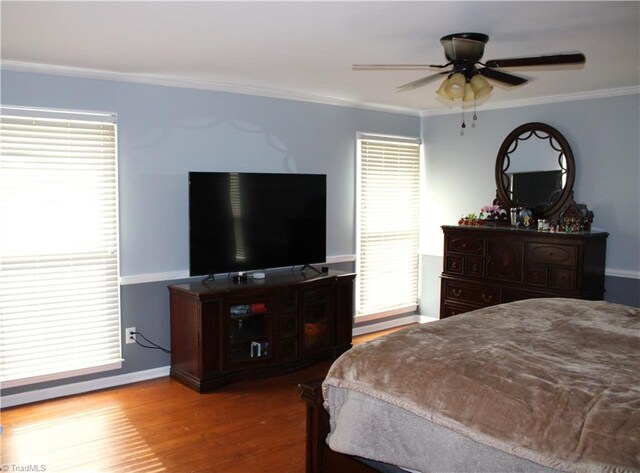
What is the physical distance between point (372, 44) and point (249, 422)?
8.45 ft

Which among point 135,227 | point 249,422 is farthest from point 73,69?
point 249,422

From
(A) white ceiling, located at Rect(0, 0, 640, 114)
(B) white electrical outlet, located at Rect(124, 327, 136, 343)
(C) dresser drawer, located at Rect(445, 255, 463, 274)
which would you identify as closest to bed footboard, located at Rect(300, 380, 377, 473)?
(A) white ceiling, located at Rect(0, 0, 640, 114)

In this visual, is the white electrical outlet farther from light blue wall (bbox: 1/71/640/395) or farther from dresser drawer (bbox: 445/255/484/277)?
dresser drawer (bbox: 445/255/484/277)

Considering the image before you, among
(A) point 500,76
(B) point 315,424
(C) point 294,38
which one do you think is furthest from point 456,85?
(B) point 315,424

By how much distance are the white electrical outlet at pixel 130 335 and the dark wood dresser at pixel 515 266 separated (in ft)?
9.80

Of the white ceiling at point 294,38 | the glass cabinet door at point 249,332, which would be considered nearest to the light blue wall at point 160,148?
the white ceiling at point 294,38

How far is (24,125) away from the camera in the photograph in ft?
12.8

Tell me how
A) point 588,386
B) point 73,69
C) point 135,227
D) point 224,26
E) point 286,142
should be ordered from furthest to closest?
point 286,142 → point 135,227 → point 73,69 → point 224,26 → point 588,386

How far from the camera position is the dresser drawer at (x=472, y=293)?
17.2 ft

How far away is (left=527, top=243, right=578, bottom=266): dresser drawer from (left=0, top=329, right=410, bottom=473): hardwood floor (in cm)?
237

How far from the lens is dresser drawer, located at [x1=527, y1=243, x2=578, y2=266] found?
4684 mm

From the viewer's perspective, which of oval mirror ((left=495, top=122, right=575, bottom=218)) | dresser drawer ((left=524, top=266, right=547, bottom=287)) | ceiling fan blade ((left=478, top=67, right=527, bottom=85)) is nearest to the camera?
ceiling fan blade ((left=478, top=67, right=527, bottom=85))

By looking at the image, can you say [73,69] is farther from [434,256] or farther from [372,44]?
[434,256]

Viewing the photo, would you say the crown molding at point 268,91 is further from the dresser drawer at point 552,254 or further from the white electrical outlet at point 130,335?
the white electrical outlet at point 130,335
